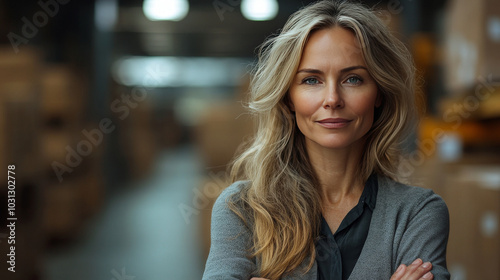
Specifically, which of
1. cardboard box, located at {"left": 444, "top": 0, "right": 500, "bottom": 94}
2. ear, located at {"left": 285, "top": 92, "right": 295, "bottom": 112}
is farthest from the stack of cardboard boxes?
ear, located at {"left": 285, "top": 92, "right": 295, "bottom": 112}

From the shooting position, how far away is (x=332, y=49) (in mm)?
1089

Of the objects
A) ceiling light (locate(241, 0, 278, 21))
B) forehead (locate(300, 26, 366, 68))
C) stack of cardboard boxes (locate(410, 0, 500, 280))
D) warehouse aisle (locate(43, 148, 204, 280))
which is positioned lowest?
warehouse aisle (locate(43, 148, 204, 280))

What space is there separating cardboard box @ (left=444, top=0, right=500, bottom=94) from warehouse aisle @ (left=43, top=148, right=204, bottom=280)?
1.46 metres

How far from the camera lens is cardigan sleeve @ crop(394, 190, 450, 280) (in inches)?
42.5

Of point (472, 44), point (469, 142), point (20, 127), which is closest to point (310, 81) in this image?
point (472, 44)

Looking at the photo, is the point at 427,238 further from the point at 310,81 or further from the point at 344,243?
the point at 310,81

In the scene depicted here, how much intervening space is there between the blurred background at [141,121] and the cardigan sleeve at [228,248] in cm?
162

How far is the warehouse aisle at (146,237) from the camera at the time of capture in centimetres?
316

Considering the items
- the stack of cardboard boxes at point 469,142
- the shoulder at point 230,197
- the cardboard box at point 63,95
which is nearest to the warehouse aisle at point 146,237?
the cardboard box at point 63,95

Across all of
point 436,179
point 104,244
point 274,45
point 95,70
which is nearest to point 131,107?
point 95,70

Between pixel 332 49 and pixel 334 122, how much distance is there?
14 centimetres

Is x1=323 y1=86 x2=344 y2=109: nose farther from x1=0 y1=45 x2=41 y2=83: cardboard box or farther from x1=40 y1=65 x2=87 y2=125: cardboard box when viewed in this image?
x1=40 y1=65 x2=87 y2=125: cardboard box

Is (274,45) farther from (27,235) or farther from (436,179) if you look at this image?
(27,235)

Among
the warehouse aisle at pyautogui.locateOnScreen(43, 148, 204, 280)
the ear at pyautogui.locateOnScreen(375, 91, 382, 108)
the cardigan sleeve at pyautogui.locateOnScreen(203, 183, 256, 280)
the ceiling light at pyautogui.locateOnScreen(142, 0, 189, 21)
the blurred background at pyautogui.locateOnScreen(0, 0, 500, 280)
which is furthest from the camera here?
the ceiling light at pyautogui.locateOnScreen(142, 0, 189, 21)
